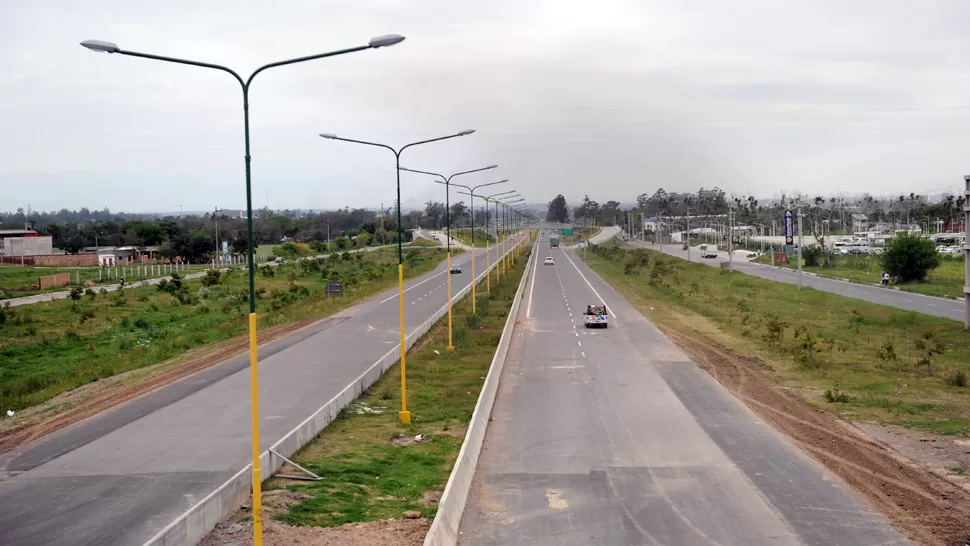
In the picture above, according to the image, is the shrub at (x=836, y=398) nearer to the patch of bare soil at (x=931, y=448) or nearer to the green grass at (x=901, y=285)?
the patch of bare soil at (x=931, y=448)

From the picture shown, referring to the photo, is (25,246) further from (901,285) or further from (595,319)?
(901,285)

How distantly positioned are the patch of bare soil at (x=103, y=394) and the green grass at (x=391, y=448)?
793 centimetres

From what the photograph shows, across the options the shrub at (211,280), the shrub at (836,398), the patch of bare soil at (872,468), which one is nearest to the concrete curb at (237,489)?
the patch of bare soil at (872,468)

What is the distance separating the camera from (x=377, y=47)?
1316 cm

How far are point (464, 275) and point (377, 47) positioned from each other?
3191 inches

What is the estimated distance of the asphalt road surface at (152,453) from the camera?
623 inches

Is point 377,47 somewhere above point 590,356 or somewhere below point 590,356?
above

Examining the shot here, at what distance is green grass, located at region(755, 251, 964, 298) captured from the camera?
66.6 meters

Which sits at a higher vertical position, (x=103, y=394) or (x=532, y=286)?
(x=532, y=286)

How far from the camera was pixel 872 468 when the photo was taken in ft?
67.6

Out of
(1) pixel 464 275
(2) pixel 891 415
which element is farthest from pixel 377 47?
(1) pixel 464 275

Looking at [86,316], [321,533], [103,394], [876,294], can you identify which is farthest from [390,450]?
[876,294]

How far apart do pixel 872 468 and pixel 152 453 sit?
1737 cm

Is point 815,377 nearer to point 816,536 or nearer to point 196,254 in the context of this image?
point 816,536
